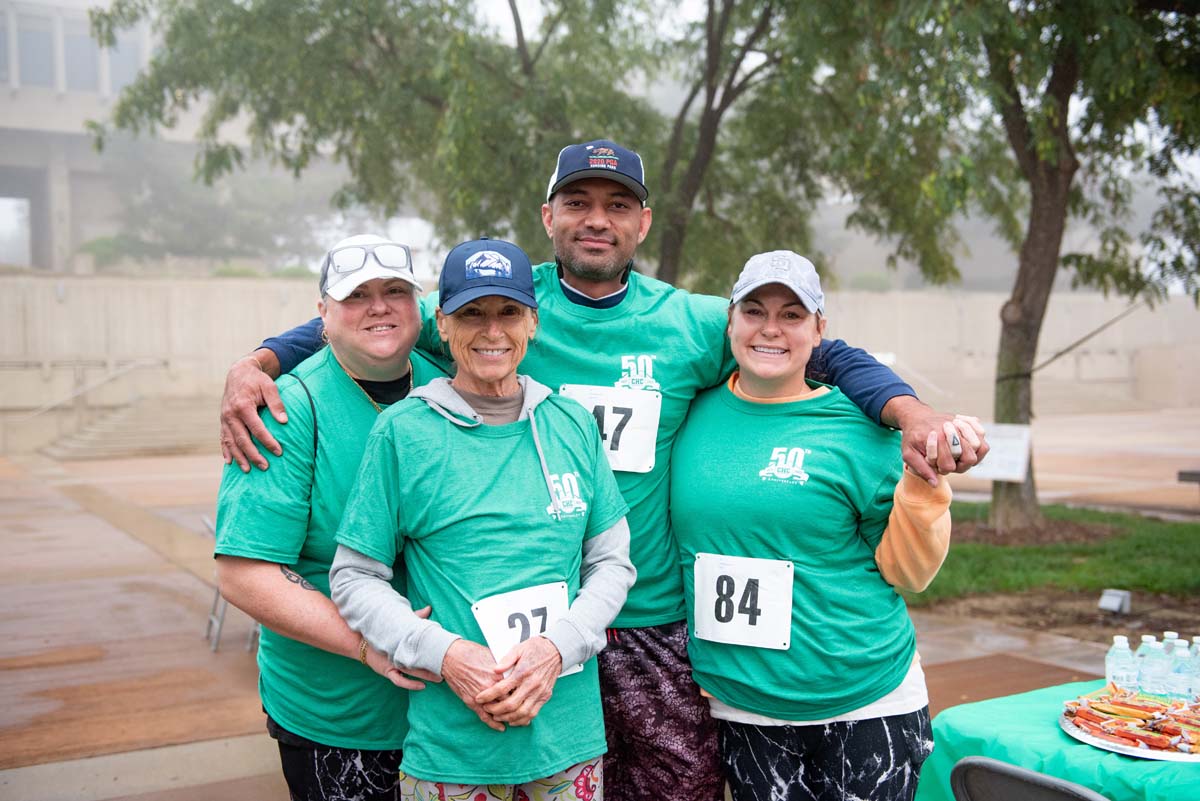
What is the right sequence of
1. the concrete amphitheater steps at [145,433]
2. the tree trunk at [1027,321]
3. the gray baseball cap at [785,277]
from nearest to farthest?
1. the gray baseball cap at [785,277]
2. the tree trunk at [1027,321]
3. the concrete amphitheater steps at [145,433]

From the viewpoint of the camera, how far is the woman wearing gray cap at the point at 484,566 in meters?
2.14

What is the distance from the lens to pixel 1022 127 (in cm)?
964

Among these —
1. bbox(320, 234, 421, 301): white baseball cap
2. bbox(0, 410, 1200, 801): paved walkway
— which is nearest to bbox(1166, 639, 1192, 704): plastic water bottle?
bbox(320, 234, 421, 301): white baseball cap

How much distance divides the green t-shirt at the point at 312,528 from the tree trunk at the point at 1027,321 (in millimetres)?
8441

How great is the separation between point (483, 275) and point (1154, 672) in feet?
6.52

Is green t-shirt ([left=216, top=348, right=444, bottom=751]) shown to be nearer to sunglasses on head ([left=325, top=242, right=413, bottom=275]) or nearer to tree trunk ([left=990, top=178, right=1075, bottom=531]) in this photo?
sunglasses on head ([left=325, top=242, right=413, bottom=275])

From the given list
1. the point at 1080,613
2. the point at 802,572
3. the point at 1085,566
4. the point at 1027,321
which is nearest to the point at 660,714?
the point at 802,572

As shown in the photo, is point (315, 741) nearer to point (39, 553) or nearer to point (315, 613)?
point (315, 613)

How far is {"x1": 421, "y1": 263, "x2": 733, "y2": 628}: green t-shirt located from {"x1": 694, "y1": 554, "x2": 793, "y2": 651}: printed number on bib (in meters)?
0.20

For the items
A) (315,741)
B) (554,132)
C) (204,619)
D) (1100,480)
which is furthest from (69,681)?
(1100,480)

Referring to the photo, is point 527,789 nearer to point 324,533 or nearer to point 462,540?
point 462,540

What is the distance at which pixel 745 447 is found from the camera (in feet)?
8.55

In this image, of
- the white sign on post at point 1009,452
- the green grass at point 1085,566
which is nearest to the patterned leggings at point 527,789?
the green grass at point 1085,566

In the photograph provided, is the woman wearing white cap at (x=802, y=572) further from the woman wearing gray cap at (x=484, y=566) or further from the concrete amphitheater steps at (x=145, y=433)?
the concrete amphitheater steps at (x=145, y=433)
